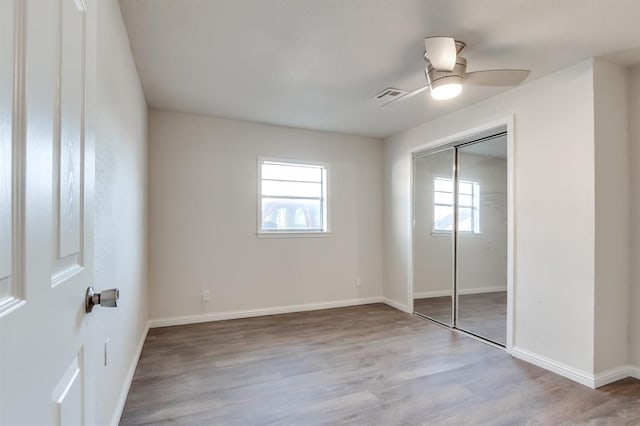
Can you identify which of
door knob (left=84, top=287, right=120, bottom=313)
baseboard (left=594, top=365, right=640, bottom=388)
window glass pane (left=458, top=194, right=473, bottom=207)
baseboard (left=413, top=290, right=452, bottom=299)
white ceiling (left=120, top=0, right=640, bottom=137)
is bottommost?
baseboard (left=594, top=365, right=640, bottom=388)

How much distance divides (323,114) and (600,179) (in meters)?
2.62

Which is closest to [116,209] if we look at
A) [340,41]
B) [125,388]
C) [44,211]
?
[125,388]

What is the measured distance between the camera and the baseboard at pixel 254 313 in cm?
384

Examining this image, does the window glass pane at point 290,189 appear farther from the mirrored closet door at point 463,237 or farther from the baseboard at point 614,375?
the baseboard at point 614,375

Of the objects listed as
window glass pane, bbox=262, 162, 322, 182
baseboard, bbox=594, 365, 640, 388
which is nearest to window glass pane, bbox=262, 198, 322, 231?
window glass pane, bbox=262, 162, 322, 182

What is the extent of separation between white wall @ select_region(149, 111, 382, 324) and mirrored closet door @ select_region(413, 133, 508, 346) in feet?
2.64

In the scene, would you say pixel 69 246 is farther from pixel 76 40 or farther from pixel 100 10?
pixel 100 10

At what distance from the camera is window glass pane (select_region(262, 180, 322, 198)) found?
4.40 metres

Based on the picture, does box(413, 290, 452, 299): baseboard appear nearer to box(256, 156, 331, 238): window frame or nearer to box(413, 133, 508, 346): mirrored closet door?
box(413, 133, 508, 346): mirrored closet door

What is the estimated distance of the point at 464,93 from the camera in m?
3.23

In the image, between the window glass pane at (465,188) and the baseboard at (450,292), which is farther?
the window glass pane at (465,188)

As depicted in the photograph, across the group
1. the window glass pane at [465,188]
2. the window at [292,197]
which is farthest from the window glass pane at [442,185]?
the window at [292,197]

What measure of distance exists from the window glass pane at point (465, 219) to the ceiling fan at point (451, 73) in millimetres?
1845

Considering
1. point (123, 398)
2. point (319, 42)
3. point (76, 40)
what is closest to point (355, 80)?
point (319, 42)
